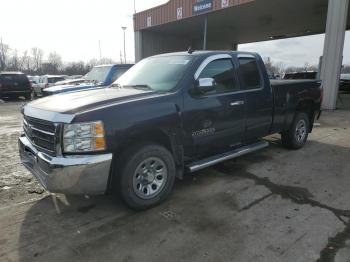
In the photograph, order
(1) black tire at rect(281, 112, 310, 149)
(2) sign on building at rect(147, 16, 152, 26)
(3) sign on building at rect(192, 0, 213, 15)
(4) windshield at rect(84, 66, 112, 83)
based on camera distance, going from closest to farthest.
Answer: (1) black tire at rect(281, 112, 310, 149), (4) windshield at rect(84, 66, 112, 83), (3) sign on building at rect(192, 0, 213, 15), (2) sign on building at rect(147, 16, 152, 26)

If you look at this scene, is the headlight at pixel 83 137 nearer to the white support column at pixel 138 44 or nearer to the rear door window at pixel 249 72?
the rear door window at pixel 249 72

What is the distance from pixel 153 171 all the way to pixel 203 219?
0.85m

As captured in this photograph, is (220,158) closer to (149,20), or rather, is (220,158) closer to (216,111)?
(216,111)

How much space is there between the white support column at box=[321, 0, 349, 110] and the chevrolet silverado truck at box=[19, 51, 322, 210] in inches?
306

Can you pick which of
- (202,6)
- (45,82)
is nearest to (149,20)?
(202,6)

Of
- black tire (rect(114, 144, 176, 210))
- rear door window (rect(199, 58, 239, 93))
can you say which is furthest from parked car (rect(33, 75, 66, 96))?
black tire (rect(114, 144, 176, 210))

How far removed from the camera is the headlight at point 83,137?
3.14 meters

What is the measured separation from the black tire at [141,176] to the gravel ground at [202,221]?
16 centimetres

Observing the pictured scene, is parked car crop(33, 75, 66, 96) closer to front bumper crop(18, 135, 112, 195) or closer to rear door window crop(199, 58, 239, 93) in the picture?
rear door window crop(199, 58, 239, 93)

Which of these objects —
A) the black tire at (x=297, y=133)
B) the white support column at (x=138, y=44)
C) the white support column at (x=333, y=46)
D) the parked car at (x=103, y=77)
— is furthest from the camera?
the white support column at (x=138, y=44)

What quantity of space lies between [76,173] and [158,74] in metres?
2.00

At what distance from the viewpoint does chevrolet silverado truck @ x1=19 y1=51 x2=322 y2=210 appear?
3197 mm

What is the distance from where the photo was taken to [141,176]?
3.69 m

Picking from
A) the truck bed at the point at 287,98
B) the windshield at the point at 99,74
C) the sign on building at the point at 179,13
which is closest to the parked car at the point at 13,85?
the windshield at the point at 99,74
